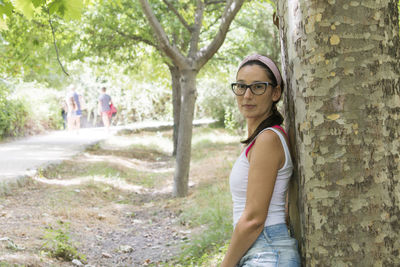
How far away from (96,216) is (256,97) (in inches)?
205

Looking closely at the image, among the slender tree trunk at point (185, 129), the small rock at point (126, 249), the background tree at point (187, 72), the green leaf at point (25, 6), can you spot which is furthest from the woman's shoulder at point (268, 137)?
the slender tree trunk at point (185, 129)

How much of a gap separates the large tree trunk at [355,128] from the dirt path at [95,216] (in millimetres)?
3268

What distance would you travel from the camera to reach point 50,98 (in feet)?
72.7

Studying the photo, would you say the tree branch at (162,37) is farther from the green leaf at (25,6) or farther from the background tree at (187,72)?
the green leaf at (25,6)

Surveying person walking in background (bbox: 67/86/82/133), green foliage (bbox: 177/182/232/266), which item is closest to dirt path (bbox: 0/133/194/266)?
green foliage (bbox: 177/182/232/266)

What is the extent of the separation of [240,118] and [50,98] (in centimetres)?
1120

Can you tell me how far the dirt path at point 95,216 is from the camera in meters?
5.07

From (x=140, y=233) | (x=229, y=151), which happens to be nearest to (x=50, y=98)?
(x=229, y=151)

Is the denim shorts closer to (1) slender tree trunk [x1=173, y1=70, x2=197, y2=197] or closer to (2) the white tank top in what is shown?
(2) the white tank top

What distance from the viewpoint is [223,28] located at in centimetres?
786

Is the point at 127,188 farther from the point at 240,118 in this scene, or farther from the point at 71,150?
the point at 240,118

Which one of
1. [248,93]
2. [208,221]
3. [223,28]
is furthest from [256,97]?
[223,28]

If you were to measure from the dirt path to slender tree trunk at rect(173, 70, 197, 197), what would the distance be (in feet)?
1.29

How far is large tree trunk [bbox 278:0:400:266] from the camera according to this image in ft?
6.20
